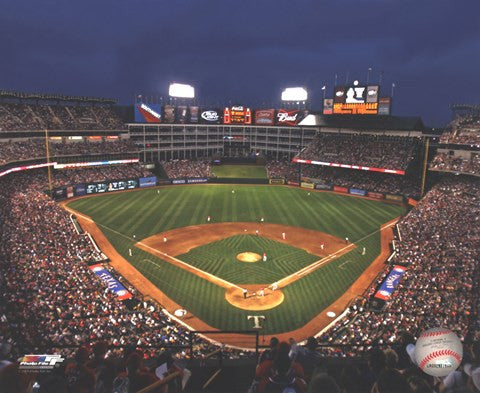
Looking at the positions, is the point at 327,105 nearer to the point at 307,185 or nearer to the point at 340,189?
the point at 307,185

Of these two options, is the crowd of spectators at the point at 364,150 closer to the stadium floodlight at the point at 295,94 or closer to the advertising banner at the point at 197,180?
the stadium floodlight at the point at 295,94

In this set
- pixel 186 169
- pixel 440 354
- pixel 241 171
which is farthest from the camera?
pixel 241 171

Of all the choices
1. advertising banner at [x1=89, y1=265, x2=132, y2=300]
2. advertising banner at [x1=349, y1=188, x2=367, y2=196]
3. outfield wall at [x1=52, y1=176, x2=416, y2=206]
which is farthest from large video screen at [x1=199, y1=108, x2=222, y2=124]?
advertising banner at [x1=89, y1=265, x2=132, y2=300]

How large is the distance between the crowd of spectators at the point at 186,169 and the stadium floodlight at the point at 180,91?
15.9 meters

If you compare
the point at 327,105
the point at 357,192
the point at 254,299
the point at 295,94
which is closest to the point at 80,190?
the point at 254,299

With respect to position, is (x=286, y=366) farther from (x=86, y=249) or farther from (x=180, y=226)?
(x=180, y=226)

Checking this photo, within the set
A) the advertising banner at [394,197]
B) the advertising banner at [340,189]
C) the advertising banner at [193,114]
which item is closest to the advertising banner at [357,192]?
the advertising banner at [340,189]

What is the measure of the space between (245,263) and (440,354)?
25099mm

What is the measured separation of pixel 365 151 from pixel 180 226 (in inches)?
1488

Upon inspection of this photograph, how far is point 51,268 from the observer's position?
23406 millimetres

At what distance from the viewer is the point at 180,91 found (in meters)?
80.6

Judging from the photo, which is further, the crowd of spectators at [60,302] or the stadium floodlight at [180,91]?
the stadium floodlight at [180,91]

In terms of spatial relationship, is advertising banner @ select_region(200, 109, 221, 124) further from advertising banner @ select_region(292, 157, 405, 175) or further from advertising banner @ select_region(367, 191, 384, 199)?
advertising banner @ select_region(367, 191, 384, 199)

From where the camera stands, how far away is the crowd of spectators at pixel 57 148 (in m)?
49.5
